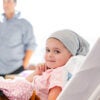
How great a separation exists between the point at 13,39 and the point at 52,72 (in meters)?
1.70

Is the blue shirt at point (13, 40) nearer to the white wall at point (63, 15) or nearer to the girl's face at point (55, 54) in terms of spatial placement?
the white wall at point (63, 15)

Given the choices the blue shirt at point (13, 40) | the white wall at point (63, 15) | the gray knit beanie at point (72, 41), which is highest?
the gray knit beanie at point (72, 41)

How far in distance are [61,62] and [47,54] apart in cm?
8

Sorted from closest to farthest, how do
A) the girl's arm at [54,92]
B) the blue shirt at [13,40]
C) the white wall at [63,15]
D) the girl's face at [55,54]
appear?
the girl's arm at [54,92] → the girl's face at [55,54] → the blue shirt at [13,40] → the white wall at [63,15]

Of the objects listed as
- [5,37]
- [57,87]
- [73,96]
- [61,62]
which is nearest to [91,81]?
[73,96]

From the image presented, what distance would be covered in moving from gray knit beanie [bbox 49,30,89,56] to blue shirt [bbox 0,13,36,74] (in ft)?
5.17

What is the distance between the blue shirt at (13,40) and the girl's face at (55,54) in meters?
1.60

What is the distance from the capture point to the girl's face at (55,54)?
1371mm

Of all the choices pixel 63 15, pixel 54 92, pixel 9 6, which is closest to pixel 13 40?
pixel 9 6

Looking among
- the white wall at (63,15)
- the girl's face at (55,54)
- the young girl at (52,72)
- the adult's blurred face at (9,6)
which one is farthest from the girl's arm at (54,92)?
the white wall at (63,15)

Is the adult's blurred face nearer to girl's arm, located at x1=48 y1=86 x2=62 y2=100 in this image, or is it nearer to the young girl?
the young girl

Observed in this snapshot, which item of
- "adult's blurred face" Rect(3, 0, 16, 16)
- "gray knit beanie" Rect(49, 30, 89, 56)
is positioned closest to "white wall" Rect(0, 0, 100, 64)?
"adult's blurred face" Rect(3, 0, 16, 16)

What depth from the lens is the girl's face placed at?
1.37m

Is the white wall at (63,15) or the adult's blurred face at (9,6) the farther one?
the white wall at (63,15)
